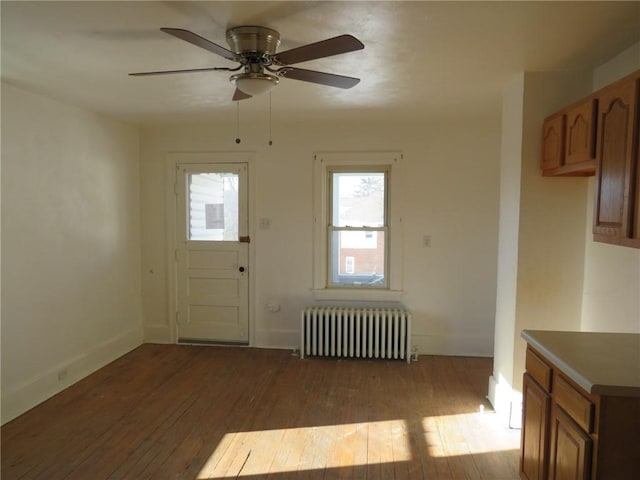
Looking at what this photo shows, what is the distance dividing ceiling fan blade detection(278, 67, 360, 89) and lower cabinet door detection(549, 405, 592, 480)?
6.13ft

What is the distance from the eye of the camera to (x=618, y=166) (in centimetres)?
187

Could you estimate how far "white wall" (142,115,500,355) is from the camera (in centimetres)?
415

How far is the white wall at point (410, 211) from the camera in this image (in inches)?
163

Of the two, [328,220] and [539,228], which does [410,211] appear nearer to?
[328,220]

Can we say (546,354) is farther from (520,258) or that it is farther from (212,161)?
(212,161)

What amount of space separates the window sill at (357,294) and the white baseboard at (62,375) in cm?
212

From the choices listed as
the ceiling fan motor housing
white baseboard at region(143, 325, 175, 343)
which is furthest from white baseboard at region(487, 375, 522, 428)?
white baseboard at region(143, 325, 175, 343)

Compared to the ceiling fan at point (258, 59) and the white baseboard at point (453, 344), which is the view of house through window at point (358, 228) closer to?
the white baseboard at point (453, 344)

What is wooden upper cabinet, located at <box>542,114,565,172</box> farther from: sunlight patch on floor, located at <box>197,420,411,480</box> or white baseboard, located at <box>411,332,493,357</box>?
white baseboard, located at <box>411,332,493,357</box>

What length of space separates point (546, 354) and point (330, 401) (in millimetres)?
1890

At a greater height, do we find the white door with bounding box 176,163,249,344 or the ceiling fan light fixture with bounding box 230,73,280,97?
the ceiling fan light fixture with bounding box 230,73,280,97

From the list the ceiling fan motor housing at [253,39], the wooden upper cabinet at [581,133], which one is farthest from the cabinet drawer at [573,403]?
the ceiling fan motor housing at [253,39]

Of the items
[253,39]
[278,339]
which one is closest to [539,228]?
[253,39]

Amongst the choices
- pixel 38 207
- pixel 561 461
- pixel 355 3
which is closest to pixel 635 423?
pixel 561 461
